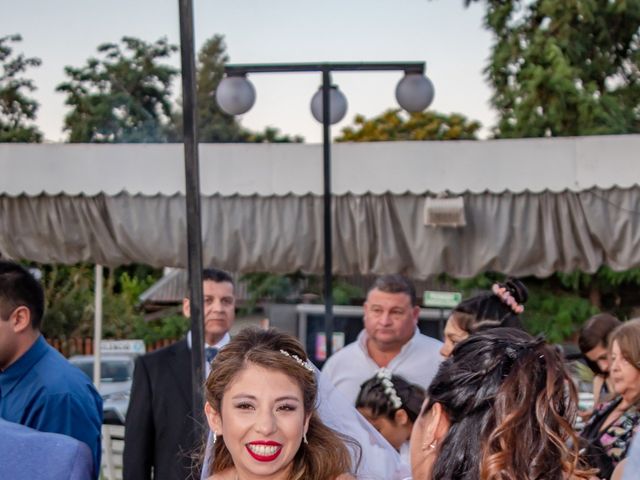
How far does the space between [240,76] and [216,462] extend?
5.38 m

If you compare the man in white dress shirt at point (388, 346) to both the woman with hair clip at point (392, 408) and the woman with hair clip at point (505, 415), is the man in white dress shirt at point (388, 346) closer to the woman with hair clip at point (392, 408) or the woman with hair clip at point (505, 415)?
the woman with hair clip at point (392, 408)

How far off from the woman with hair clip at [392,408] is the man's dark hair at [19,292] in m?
1.36

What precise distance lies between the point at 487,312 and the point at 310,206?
7.32 ft

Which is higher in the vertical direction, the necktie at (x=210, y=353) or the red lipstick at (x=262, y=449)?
the red lipstick at (x=262, y=449)

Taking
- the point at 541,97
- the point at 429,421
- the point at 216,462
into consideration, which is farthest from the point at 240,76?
the point at 541,97

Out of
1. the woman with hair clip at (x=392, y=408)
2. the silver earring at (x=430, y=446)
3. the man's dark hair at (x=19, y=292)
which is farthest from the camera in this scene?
the woman with hair clip at (x=392, y=408)

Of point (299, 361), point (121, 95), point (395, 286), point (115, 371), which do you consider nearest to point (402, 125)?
point (115, 371)

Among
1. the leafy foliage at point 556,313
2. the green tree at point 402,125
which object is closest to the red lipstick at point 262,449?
the leafy foliage at point 556,313

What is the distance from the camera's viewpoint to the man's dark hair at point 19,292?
387 cm

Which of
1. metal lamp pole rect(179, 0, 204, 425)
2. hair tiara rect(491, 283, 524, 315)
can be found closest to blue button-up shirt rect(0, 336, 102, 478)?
metal lamp pole rect(179, 0, 204, 425)

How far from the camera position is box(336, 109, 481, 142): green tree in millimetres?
31703

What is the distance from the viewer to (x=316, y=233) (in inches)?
271

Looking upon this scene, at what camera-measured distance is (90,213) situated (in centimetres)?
683

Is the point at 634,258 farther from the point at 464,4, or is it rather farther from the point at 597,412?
the point at 464,4
